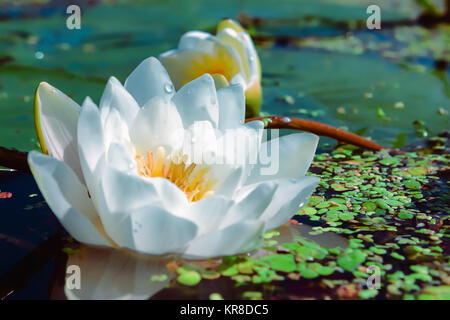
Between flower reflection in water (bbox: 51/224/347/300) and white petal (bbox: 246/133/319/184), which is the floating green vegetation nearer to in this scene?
flower reflection in water (bbox: 51/224/347/300)

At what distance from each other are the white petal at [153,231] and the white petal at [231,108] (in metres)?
0.33

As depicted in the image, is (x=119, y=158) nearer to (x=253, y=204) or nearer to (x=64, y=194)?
(x=64, y=194)

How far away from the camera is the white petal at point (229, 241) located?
3.21 feet

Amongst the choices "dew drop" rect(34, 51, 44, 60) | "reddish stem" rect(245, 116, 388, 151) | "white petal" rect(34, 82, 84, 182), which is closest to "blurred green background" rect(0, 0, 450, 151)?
"dew drop" rect(34, 51, 44, 60)

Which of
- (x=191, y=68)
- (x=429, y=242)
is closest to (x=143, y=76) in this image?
(x=191, y=68)

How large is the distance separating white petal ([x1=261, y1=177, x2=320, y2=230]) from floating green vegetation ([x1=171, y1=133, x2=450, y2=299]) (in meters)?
0.08

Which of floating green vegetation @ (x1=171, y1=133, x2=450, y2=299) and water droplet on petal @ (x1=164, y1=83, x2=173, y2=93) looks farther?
water droplet on petal @ (x1=164, y1=83, x2=173, y2=93)

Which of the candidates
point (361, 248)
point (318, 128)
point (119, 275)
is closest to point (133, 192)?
point (119, 275)

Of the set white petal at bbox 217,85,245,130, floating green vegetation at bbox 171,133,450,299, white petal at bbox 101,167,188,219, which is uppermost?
white petal at bbox 217,85,245,130

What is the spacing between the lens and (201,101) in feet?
3.93

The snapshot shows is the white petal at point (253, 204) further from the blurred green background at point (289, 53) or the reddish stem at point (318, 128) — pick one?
the blurred green background at point (289, 53)

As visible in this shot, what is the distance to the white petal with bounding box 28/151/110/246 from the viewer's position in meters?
0.99

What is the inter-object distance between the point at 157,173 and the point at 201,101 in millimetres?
192

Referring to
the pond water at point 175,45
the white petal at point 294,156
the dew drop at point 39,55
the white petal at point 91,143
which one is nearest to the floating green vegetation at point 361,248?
the pond water at point 175,45
